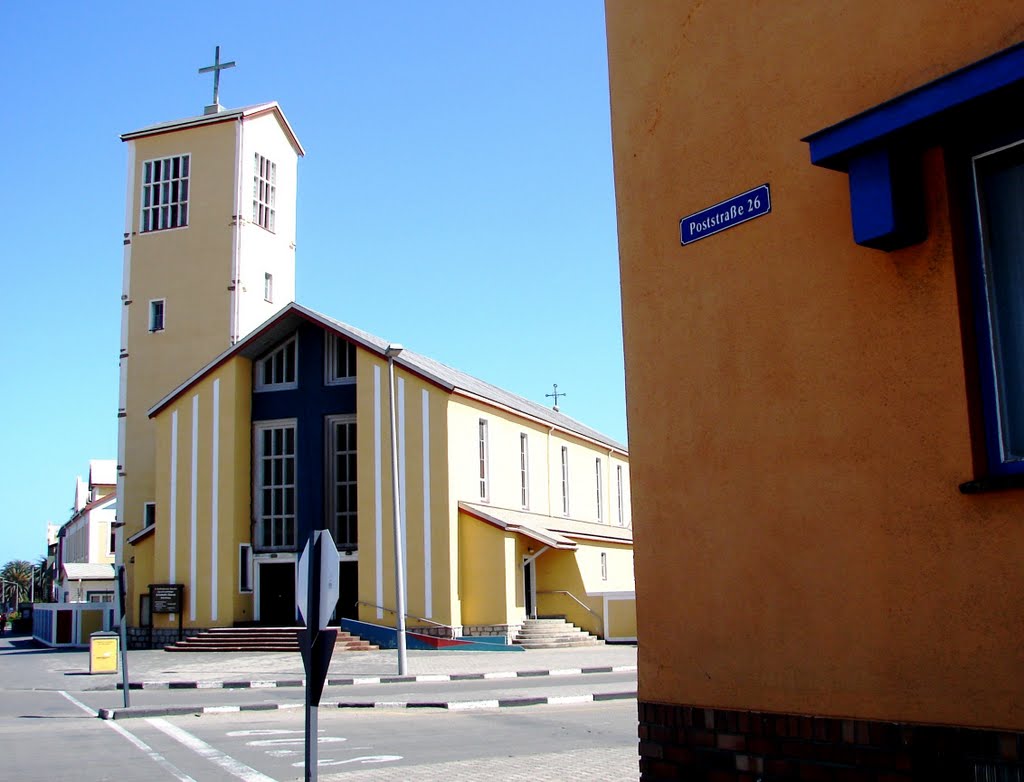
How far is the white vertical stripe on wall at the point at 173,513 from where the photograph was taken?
35.8 m

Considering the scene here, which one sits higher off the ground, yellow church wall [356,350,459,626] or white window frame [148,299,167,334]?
white window frame [148,299,167,334]

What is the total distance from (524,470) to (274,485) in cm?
823

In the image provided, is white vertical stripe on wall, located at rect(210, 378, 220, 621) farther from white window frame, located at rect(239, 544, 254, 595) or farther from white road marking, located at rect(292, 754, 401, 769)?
white road marking, located at rect(292, 754, 401, 769)

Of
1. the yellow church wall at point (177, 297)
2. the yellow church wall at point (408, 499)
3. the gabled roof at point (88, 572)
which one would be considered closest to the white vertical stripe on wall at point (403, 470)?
the yellow church wall at point (408, 499)

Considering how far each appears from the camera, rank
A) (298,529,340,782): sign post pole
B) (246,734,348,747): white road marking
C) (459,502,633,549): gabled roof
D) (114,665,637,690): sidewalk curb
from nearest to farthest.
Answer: (298,529,340,782): sign post pole → (246,734,348,747): white road marking → (114,665,637,690): sidewalk curb → (459,502,633,549): gabled roof

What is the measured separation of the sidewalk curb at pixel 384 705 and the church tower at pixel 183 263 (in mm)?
26189

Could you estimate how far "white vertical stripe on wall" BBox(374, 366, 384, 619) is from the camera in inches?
1294

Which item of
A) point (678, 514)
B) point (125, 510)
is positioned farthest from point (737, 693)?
point (125, 510)

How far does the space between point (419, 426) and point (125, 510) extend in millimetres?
15999

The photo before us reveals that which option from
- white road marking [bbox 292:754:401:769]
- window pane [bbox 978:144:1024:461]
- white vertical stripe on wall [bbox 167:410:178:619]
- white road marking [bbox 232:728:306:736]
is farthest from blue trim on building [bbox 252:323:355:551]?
window pane [bbox 978:144:1024:461]

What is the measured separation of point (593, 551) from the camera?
38000 mm

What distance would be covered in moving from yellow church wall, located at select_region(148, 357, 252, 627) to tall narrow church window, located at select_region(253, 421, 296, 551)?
1.29 ft

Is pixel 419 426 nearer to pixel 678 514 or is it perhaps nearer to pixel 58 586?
pixel 678 514

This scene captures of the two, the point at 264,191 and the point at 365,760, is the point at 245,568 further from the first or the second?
the point at 365,760
